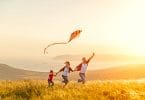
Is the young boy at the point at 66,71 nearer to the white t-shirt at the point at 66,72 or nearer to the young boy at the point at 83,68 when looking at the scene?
the white t-shirt at the point at 66,72

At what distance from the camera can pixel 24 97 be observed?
77.4 feet

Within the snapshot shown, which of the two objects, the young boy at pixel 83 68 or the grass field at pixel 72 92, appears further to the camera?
the young boy at pixel 83 68

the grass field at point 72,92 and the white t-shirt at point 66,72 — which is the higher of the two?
the white t-shirt at point 66,72

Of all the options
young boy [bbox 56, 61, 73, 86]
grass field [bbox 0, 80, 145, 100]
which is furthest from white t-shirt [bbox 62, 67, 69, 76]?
grass field [bbox 0, 80, 145, 100]

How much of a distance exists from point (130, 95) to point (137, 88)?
153 inches

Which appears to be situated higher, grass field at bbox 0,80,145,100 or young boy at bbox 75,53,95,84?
young boy at bbox 75,53,95,84

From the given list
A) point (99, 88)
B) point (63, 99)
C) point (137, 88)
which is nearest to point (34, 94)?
point (63, 99)

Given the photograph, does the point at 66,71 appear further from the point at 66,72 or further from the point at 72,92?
the point at 72,92

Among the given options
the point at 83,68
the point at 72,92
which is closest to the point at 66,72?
the point at 83,68

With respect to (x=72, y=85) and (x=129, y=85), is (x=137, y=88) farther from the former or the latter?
(x=72, y=85)

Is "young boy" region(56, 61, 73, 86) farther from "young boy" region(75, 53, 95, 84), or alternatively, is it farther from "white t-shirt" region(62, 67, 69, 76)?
"young boy" region(75, 53, 95, 84)

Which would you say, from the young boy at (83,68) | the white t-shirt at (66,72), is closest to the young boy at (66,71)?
the white t-shirt at (66,72)

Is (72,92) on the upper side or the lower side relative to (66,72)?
lower

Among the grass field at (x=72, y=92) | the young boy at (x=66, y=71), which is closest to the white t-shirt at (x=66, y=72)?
the young boy at (x=66, y=71)
